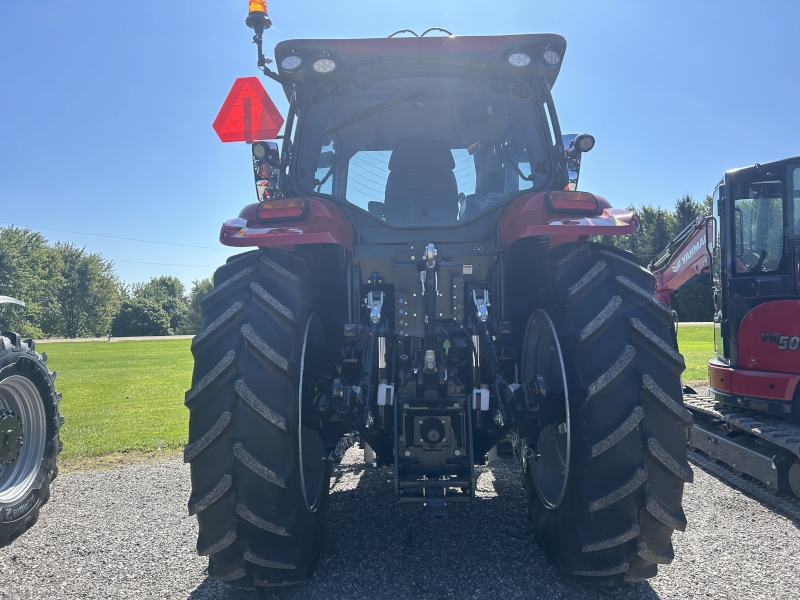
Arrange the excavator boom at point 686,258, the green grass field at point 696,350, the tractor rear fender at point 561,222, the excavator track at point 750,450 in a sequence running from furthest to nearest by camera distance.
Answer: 1. the green grass field at point 696,350
2. the excavator boom at point 686,258
3. the excavator track at point 750,450
4. the tractor rear fender at point 561,222

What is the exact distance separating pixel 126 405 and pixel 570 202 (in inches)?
379

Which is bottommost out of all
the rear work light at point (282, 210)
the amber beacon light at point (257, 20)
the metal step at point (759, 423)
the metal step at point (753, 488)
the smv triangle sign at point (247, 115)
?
the metal step at point (753, 488)

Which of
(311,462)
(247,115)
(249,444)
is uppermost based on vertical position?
(247,115)

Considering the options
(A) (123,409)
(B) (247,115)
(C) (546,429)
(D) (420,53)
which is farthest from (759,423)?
(A) (123,409)

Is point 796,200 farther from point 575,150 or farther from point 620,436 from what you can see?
point 620,436

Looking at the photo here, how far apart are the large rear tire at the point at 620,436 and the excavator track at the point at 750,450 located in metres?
2.30

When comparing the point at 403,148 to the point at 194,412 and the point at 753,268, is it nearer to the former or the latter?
the point at 194,412

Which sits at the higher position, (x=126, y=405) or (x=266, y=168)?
(x=266, y=168)

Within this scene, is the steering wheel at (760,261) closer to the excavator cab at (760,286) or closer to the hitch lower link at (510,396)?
the excavator cab at (760,286)

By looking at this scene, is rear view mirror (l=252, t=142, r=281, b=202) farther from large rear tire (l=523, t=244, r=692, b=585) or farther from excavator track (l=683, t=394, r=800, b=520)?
A: excavator track (l=683, t=394, r=800, b=520)

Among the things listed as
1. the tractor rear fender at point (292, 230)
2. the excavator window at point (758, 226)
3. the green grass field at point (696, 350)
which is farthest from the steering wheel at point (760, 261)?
the green grass field at point (696, 350)

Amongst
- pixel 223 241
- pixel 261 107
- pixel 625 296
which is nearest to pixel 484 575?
pixel 625 296

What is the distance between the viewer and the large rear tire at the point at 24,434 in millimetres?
3510

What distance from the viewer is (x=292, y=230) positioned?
8.71ft
